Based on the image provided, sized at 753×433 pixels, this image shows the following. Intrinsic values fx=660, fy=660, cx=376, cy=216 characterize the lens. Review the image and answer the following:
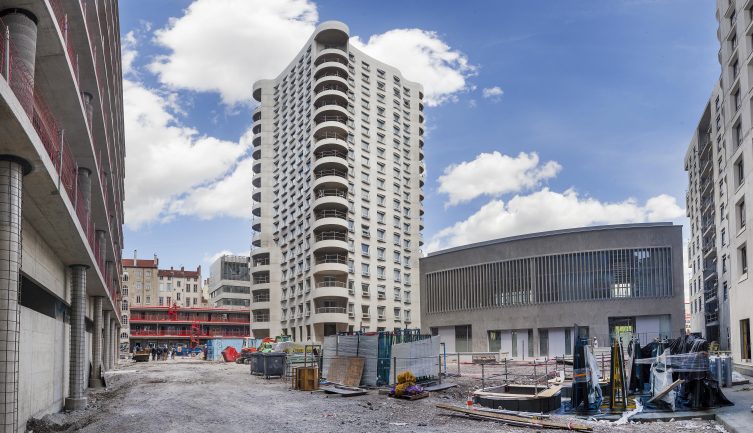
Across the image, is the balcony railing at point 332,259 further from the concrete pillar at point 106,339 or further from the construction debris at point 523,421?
the construction debris at point 523,421

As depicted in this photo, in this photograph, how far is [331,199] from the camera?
82625mm

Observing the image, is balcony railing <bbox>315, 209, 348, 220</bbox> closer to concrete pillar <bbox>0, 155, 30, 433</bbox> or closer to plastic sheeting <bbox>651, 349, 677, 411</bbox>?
plastic sheeting <bbox>651, 349, 677, 411</bbox>

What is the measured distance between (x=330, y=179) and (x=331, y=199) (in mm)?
2661

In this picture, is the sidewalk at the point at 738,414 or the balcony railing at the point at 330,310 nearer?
the sidewalk at the point at 738,414

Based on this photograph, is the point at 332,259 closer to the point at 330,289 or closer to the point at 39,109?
the point at 330,289

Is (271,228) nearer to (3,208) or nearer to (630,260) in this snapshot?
(630,260)

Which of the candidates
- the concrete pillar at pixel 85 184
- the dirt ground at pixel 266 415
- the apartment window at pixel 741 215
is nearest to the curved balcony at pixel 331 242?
the apartment window at pixel 741 215

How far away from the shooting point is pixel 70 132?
18.9m

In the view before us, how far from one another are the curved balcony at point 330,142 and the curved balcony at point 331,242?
→ 432 inches

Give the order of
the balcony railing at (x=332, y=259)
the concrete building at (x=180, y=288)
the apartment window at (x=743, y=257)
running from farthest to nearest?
the concrete building at (x=180, y=288)
the balcony railing at (x=332, y=259)
the apartment window at (x=743, y=257)

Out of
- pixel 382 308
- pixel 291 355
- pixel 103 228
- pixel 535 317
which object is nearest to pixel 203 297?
pixel 382 308

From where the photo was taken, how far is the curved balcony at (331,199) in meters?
82.8

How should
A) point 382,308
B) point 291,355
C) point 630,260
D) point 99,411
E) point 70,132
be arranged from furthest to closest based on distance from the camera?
1. point 382,308
2. point 630,260
3. point 291,355
4. point 99,411
5. point 70,132

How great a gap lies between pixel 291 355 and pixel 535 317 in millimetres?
33878
